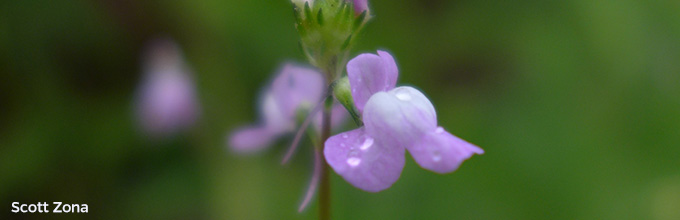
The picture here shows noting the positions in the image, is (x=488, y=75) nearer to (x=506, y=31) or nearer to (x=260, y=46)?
(x=506, y=31)

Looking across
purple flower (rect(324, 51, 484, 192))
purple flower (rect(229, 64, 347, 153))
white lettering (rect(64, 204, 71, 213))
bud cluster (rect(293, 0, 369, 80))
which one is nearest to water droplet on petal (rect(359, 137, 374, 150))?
purple flower (rect(324, 51, 484, 192))

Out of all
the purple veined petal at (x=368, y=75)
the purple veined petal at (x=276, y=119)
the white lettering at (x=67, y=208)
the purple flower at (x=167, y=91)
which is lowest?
the white lettering at (x=67, y=208)

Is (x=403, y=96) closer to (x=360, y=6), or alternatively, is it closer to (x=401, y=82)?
(x=360, y=6)

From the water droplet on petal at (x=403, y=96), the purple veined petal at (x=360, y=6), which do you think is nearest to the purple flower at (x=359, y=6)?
the purple veined petal at (x=360, y=6)

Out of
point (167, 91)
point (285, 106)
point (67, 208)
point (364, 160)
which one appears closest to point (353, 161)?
point (364, 160)

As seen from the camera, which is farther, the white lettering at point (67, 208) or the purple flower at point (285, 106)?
the white lettering at point (67, 208)

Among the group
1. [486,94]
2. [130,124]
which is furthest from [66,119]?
[486,94]

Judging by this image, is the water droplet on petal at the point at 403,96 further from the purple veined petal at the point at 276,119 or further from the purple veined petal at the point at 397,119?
the purple veined petal at the point at 276,119
